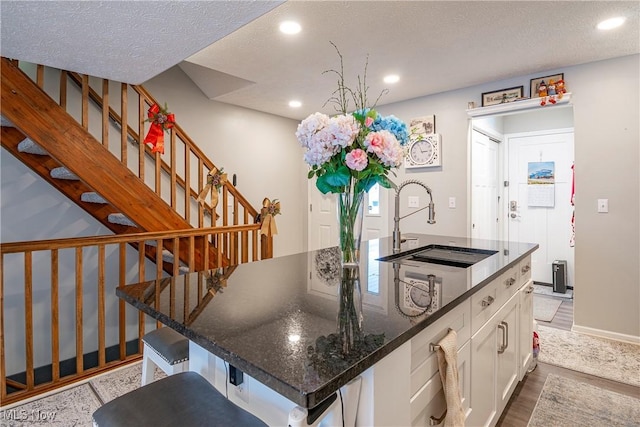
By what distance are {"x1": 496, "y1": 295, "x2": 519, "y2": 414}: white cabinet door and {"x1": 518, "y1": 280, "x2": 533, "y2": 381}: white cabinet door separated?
105 mm

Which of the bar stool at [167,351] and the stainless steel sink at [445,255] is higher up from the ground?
the stainless steel sink at [445,255]

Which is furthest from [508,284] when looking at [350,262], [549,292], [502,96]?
[549,292]

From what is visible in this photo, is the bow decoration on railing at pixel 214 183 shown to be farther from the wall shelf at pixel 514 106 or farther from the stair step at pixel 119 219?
the wall shelf at pixel 514 106

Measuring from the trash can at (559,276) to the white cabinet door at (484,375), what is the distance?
3339mm

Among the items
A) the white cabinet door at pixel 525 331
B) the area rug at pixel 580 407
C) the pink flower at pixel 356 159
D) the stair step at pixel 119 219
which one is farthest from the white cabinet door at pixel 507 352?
the stair step at pixel 119 219

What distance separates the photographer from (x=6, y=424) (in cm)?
185

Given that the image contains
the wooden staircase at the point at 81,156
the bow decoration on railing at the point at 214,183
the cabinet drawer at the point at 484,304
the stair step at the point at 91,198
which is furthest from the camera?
the bow decoration on railing at the point at 214,183

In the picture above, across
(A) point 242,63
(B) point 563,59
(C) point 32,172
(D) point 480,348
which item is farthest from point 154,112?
(B) point 563,59

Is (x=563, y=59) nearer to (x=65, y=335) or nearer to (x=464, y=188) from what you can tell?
(x=464, y=188)

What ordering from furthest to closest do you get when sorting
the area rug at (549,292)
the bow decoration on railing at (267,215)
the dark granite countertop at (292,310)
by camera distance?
the area rug at (549,292), the bow decoration on railing at (267,215), the dark granite countertop at (292,310)

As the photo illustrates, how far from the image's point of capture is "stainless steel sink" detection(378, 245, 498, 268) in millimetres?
1857

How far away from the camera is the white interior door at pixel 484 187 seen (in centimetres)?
401

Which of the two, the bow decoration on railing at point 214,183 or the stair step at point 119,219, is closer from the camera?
the stair step at point 119,219

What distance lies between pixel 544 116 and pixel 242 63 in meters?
Answer: 3.90
